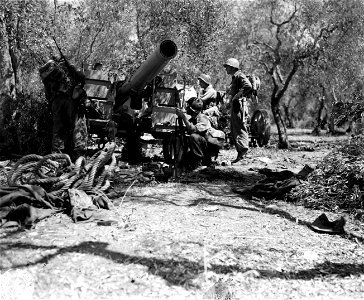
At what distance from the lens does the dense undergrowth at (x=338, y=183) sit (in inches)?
194

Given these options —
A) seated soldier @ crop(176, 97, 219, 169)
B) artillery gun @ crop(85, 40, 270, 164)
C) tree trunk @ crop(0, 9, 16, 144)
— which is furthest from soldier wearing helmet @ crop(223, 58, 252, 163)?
tree trunk @ crop(0, 9, 16, 144)

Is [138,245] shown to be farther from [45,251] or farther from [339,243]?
[339,243]

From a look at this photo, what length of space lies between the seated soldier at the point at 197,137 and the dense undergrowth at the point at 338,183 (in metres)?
1.95

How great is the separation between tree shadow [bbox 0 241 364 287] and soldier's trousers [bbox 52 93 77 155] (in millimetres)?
4168

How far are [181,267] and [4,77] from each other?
692 cm

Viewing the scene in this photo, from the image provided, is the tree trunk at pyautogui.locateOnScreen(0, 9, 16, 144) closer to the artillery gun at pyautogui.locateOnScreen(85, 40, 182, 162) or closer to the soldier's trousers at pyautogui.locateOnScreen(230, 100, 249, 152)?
the artillery gun at pyautogui.locateOnScreen(85, 40, 182, 162)

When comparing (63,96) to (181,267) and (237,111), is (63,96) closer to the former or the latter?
(237,111)

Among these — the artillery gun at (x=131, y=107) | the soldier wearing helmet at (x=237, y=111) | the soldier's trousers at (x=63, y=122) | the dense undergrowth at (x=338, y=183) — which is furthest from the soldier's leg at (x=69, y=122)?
the dense undergrowth at (x=338, y=183)

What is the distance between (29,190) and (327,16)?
49.0ft

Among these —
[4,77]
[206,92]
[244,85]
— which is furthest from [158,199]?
[4,77]

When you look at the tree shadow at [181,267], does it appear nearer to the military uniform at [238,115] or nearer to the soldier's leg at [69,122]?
the soldier's leg at [69,122]

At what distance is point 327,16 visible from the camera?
16.7 meters

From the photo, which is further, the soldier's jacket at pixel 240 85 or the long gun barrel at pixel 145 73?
the soldier's jacket at pixel 240 85

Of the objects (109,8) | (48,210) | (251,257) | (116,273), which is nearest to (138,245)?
(116,273)
